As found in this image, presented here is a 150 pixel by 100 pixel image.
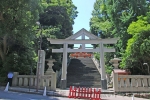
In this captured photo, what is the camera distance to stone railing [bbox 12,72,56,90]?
15069 mm

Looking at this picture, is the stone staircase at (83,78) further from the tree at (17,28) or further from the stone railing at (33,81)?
the tree at (17,28)

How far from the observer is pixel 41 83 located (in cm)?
1546

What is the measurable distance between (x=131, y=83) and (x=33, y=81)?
26.6 feet

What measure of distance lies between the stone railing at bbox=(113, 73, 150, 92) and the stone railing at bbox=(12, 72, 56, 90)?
500cm

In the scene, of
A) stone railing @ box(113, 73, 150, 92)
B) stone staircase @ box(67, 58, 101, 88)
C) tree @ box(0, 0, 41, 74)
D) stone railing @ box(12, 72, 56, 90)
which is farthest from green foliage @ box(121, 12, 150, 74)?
tree @ box(0, 0, 41, 74)

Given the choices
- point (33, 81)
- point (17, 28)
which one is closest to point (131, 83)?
point (33, 81)

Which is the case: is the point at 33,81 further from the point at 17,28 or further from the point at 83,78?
the point at 83,78

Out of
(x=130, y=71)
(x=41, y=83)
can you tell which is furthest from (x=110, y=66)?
(x=41, y=83)

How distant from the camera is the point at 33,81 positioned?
15.6 m

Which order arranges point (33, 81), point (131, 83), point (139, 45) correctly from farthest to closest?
point (139, 45) < point (33, 81) < point (131, 83)

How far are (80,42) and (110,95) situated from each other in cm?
613

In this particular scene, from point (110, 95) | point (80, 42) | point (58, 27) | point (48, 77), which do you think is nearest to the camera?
point (110, 95)

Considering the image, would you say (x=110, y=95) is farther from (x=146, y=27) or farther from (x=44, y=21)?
(x=44, y=21)

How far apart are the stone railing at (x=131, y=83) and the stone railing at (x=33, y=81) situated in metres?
5.00
